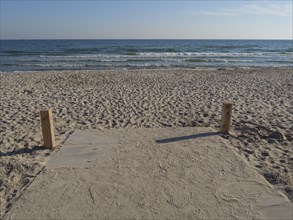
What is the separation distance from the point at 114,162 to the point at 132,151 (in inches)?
19.3

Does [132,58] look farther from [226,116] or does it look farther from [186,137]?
[186,137]

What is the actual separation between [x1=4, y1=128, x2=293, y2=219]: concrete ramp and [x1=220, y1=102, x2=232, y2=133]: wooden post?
0.59 metres

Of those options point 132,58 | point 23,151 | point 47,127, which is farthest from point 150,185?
point 132,58

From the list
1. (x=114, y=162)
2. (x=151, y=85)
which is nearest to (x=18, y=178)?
(x=114, y=162)

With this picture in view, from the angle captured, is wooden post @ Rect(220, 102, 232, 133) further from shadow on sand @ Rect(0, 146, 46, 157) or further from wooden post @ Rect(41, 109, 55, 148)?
shadow on sand @ Rect(0, 146, 46, 157)

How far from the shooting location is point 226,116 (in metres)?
5.41

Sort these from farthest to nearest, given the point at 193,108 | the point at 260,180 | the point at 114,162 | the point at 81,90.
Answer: the point at 81,90 → the point at 193,108 → the point at 114,162 → the point at 260,180

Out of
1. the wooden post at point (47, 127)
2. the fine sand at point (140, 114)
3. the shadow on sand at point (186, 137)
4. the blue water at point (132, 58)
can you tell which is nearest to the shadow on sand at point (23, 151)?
the fine sand at point (140, 114)

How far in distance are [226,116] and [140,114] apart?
245cm

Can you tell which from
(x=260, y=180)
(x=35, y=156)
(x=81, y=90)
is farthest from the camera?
(x=81, y=90)

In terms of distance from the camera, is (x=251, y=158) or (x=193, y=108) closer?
(x=251, y=158)

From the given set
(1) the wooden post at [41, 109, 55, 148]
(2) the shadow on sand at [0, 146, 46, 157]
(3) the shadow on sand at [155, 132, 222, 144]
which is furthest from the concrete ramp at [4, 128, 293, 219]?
(2) the shadow on sand at [0, 146, 46, 157]

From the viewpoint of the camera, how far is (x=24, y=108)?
7.81 m

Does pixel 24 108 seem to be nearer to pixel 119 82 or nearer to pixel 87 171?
pixel 87 171
